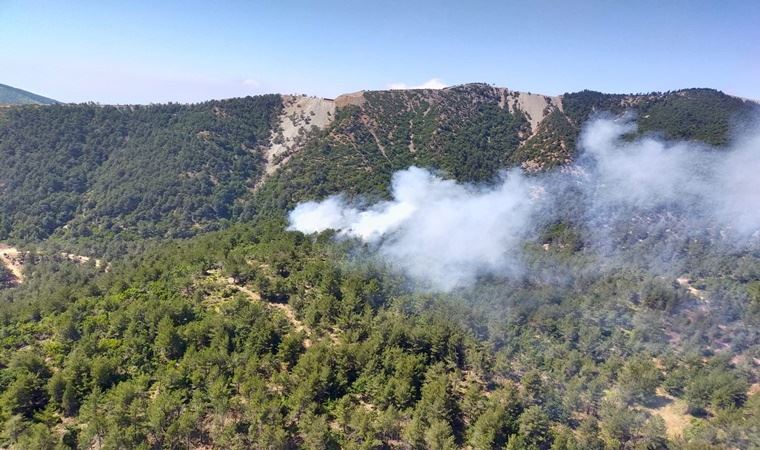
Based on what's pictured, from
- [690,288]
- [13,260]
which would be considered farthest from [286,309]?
[13,260]

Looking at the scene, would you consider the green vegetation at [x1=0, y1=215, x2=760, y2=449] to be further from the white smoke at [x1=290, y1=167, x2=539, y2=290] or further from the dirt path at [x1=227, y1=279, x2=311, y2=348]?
the white smoke at [x1=290, y1=167, x2=539, y2=290]

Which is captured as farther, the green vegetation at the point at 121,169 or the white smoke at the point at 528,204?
the green vegetation at the point at 121,169

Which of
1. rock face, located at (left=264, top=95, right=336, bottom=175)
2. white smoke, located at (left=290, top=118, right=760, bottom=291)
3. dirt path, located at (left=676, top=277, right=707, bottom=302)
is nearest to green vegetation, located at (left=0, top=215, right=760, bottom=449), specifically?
dirt path, located at (left=676, top=277, right=707, bottom=302)

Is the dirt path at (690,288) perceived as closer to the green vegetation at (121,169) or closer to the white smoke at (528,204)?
the white smoke at (528,204)

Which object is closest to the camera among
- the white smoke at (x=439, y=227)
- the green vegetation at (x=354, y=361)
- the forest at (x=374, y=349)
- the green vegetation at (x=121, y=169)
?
the green vegetation at (x=354, y=361)

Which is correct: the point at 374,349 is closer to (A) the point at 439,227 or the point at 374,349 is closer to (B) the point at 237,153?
(A) the point at 439,227

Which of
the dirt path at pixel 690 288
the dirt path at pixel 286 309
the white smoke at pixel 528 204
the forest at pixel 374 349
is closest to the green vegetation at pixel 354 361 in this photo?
the forest at pixel 374 349

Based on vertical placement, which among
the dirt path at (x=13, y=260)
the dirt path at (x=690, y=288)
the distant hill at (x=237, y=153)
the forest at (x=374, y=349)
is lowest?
the dirt path at (x=13, y=260)
